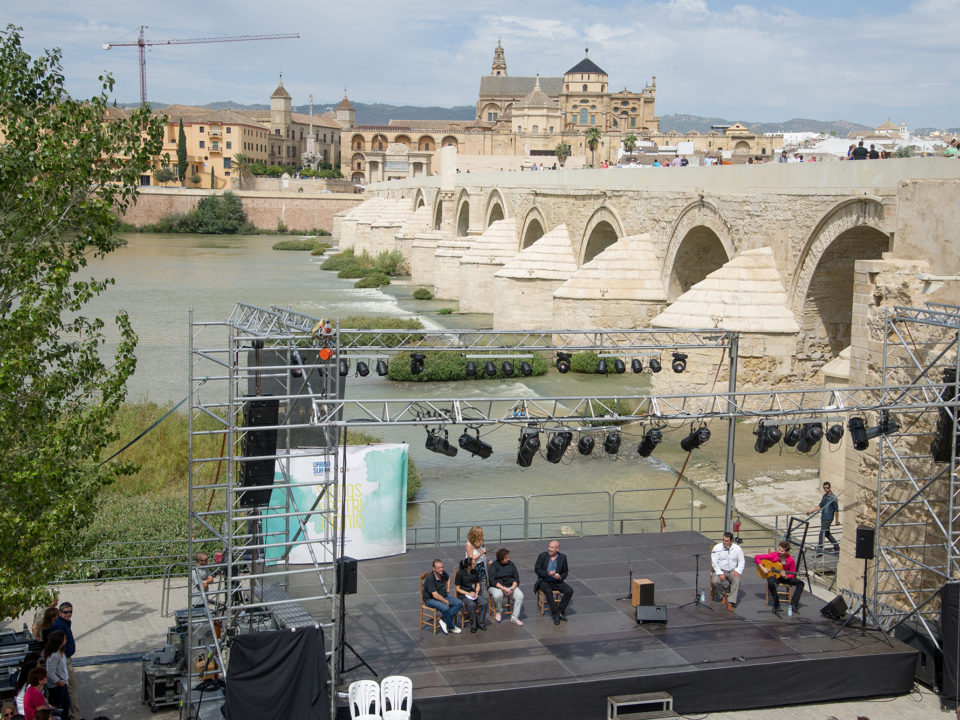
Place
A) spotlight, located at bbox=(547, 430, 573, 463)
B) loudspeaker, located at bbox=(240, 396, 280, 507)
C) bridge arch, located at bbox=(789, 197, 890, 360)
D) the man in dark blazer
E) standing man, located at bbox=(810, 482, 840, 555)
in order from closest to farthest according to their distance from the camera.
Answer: loudspeaker, located at bbox=(240, 396, 280, 507) < the man in dark blazer < spotlight, located at bbox=(547, 430, 573, 463) < standing man, located at bbox=(810, 482, 840, 555) < bridge arch, located at bbox=(789, 197, 890, 360)

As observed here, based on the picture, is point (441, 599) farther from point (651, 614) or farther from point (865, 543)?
point (865, 543)

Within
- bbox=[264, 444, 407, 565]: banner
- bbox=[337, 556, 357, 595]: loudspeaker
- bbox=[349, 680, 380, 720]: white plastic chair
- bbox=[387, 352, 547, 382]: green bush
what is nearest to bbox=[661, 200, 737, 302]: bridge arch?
bbox=[387, 352, 547, 382]: green bush

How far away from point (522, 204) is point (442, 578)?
2822 cm

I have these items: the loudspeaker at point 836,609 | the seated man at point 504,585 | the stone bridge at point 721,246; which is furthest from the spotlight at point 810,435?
the seated man at point 504,585

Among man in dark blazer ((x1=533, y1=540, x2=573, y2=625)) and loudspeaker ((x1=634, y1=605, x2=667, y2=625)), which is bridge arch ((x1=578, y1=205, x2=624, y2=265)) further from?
loudspeaker ((x1=634, y1=605, x2=667, y2=625))

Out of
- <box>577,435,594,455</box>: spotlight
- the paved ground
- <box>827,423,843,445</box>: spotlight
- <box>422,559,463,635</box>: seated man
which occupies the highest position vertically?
<box>827,423,843,445</box>: spotlight

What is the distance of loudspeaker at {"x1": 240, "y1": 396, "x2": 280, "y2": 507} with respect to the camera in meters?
8.88

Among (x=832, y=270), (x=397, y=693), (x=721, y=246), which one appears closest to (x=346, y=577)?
(x=397, y=693)

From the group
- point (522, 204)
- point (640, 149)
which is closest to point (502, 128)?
point (640, 149)

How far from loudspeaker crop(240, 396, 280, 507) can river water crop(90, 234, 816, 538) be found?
476 centimetres

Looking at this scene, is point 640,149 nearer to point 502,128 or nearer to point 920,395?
point 502,128

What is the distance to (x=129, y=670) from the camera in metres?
9.19

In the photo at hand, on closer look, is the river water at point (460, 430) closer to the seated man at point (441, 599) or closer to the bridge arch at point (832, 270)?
the bridge arch at point (832, 270)

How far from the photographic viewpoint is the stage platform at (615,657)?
8242 millimetres
